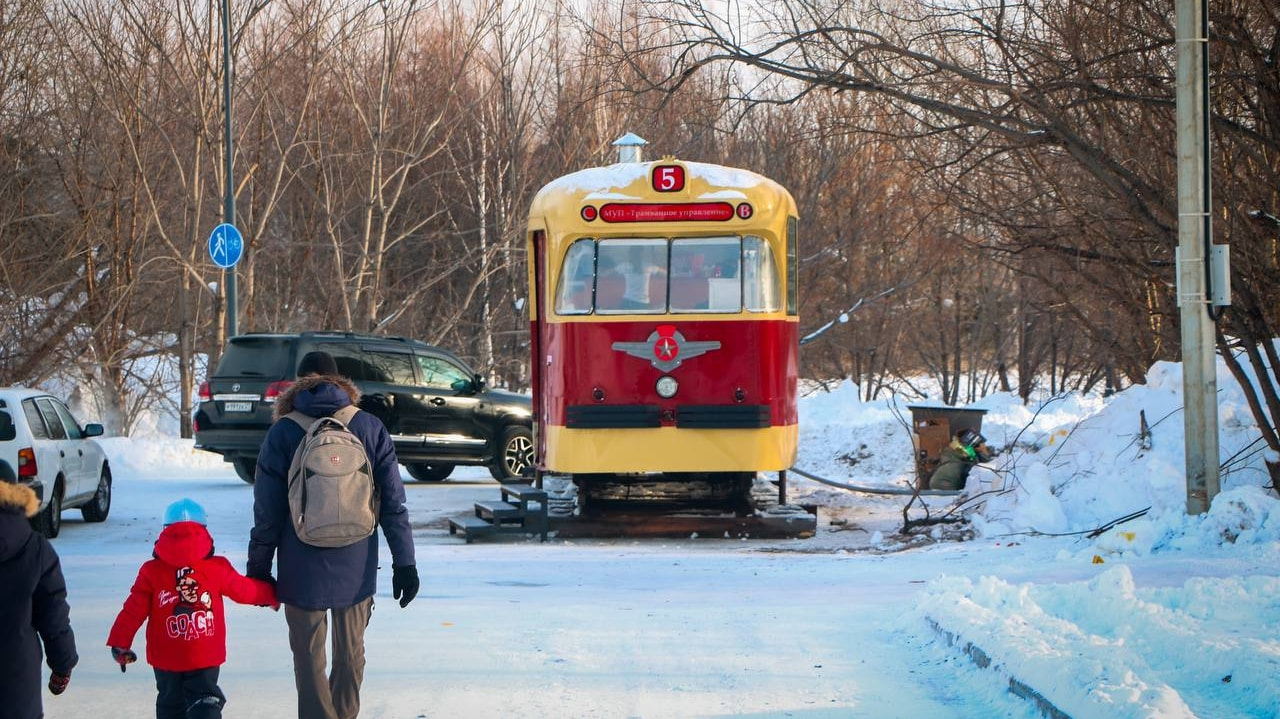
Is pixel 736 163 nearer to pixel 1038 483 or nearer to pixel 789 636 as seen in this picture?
pixel 1038 483

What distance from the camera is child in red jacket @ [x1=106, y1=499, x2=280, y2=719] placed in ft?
18.3

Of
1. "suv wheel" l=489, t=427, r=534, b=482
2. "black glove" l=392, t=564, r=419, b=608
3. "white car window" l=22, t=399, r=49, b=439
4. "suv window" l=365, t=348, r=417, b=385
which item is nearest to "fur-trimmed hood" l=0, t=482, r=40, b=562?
"black glove" l=392, t=564, r=419, b=608

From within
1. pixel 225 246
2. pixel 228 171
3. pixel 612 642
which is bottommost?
pixel 612 642

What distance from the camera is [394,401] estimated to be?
65.5 ft

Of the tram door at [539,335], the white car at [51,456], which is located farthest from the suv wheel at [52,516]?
the tram door at [539,335]

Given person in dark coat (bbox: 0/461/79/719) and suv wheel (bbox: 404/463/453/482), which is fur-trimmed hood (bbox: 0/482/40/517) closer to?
person in dark coat (bbox: 0/461/79/719)

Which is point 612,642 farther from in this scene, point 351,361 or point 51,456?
point 351,361

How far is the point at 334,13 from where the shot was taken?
30562mm

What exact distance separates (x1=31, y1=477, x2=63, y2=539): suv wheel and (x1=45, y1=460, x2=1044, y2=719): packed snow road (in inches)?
30.6

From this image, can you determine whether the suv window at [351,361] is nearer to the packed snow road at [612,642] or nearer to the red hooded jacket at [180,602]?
the packed snow road at [612,642]

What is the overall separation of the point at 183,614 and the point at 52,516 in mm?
9713

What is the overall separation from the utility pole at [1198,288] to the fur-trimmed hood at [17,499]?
9.38 meters

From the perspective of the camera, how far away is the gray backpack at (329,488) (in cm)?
581

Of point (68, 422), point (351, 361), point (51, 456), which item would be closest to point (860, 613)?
point (51, 456)
